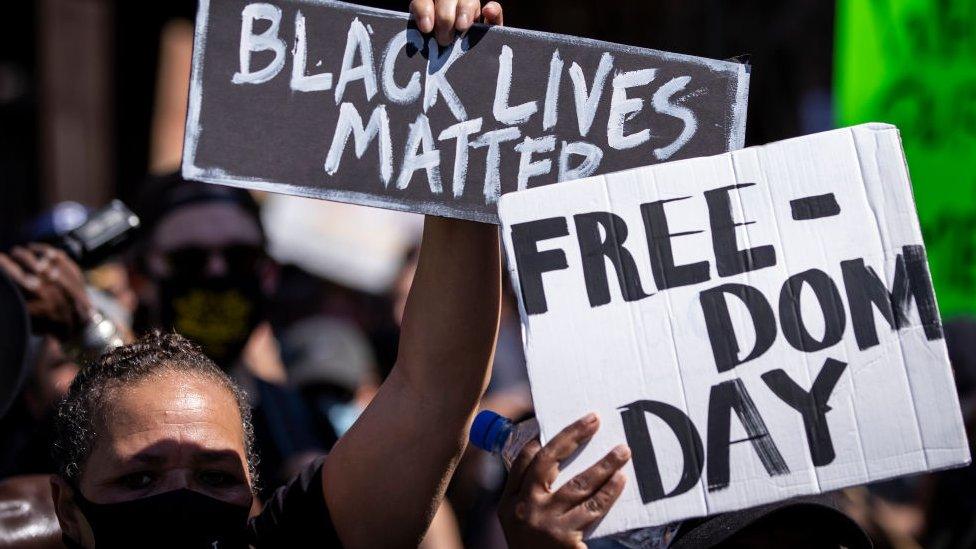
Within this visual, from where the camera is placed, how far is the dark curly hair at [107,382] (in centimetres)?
214

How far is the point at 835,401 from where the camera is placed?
1.86 m

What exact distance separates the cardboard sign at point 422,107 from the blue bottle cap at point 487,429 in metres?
0.36

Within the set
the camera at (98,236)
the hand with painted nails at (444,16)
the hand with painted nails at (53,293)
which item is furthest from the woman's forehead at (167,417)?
the camera at (98,236)

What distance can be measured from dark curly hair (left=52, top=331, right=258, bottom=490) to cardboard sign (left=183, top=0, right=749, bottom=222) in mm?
439

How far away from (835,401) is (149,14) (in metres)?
7.24

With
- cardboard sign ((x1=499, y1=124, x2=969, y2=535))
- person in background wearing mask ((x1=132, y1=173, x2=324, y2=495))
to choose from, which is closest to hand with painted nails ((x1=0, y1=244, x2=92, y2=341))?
person in background wearing mask ((x1=132, y1=173, x2=324, y2=495))

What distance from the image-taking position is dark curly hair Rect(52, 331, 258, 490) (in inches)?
84.1

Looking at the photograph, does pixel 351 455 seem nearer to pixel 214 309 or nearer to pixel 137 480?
pixel 137 480

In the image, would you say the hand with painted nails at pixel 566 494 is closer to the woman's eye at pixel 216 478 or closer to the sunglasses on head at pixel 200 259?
the woman's eye at pixel 216 478

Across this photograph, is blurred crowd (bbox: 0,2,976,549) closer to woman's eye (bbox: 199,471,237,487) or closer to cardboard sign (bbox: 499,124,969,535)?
woman's eye (bbox: 199,471,237,487)

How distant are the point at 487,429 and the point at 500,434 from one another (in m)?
0.02

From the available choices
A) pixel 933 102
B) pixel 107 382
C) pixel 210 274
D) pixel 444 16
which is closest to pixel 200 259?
pixel 210 274

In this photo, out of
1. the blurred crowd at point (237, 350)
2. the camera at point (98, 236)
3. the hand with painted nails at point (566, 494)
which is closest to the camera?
the hand with painted nails at point (566, 494)

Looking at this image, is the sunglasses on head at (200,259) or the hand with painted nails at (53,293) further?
the sunglasses on head at (200,259)
